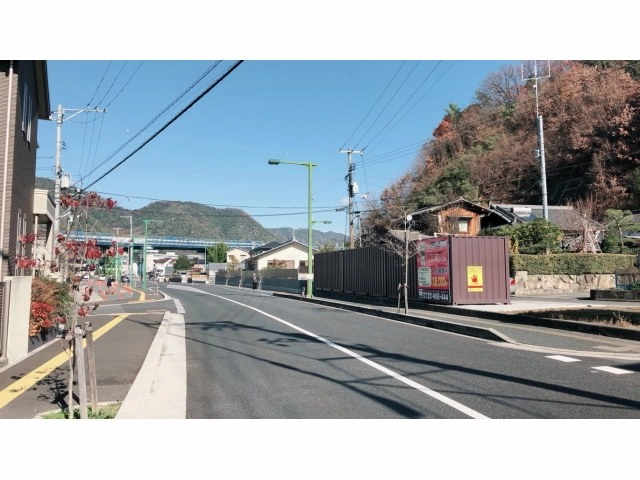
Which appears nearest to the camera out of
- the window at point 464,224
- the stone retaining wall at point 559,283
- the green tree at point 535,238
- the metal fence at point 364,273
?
the metal fence at point 364,273

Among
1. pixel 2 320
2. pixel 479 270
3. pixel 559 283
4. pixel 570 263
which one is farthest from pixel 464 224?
pixel 2 320

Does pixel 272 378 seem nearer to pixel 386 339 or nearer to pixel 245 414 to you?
pixel 245 414

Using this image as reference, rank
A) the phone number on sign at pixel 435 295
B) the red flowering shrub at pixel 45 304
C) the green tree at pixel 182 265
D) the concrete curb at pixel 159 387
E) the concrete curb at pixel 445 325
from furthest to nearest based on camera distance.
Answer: the green tree at pixel 182 265
the phone number on sign at pixel 435 295
the concrete curb at pixel 445 325
the red flowering shrub at pixel 45 304
the concrete curb at pixel 159 387

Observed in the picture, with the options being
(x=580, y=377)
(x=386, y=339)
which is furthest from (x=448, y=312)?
(x=580, y=377)

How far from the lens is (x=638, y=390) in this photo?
693cm

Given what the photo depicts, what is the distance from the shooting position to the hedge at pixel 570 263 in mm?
31094

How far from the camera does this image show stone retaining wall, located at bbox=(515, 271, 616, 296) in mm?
30969

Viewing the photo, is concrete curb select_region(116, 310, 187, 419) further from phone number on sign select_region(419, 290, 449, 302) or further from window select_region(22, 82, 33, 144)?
phone number on sign select_region(419, 290, 449, 302)

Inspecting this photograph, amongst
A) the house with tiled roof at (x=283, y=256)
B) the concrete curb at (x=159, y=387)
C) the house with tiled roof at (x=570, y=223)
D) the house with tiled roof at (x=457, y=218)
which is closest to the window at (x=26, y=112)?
the concrete curb at (x=159, y=387)

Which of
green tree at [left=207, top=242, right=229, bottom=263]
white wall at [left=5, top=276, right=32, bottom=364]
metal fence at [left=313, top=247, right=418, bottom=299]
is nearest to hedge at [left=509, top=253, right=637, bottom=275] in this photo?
metal fence at [left=313, top=247, right=418, bottom=299]

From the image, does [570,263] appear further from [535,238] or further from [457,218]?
[457,218]

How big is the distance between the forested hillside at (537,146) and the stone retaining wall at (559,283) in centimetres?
1138

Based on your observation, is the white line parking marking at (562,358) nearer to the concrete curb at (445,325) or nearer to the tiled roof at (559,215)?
the concrete curb at (445,325)

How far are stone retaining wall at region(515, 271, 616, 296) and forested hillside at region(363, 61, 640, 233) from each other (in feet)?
37.3
